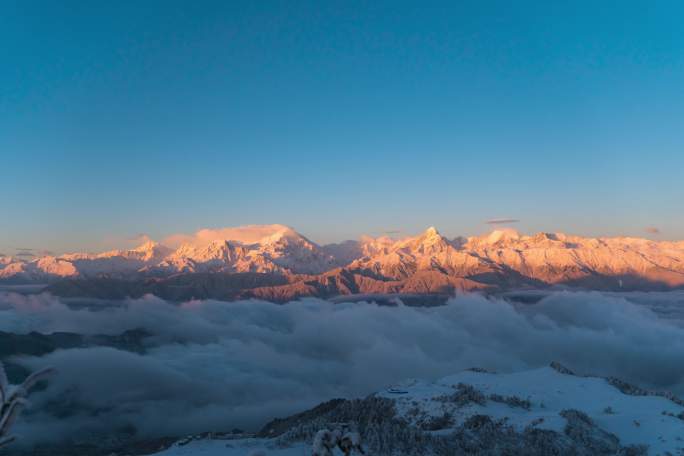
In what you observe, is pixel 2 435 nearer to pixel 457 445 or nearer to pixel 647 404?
pixel 457 445

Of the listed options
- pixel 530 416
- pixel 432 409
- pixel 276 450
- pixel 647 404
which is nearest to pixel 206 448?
pixel 276 450

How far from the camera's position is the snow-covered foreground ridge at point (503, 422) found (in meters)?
81.9

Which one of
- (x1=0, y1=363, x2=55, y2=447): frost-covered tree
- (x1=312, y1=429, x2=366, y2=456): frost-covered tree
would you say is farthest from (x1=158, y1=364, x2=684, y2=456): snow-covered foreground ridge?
(x1=0, y1=363, x2=55, y2=447): frost-covered tree

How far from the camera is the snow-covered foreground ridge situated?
81938mm

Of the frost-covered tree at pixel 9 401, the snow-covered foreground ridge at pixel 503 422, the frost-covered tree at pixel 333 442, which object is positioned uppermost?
the frost-covered tree at pixel 9 401

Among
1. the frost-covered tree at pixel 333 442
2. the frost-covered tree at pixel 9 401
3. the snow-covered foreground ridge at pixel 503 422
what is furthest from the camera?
the snow-covered foreground ridge at pixel 503 422

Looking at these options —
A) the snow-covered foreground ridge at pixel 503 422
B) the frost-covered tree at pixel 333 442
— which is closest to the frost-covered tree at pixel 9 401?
the frost-covered tree at pixel 333 442

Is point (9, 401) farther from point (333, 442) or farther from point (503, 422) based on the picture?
point (503, 422)

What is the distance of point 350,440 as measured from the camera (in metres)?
23.1

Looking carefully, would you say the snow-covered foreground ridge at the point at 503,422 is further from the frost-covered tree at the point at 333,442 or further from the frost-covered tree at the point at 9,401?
the frost-covered tree at the point at 9,401

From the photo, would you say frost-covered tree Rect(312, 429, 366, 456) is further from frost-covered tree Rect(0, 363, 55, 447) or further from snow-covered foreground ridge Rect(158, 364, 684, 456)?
snow-covered foreground ridge Rect(158, 364, 684, 456)

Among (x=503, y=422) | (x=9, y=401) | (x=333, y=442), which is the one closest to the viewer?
(x=9, y=401)

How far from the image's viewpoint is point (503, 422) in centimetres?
9294

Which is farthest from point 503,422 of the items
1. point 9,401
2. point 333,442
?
point 9,401
